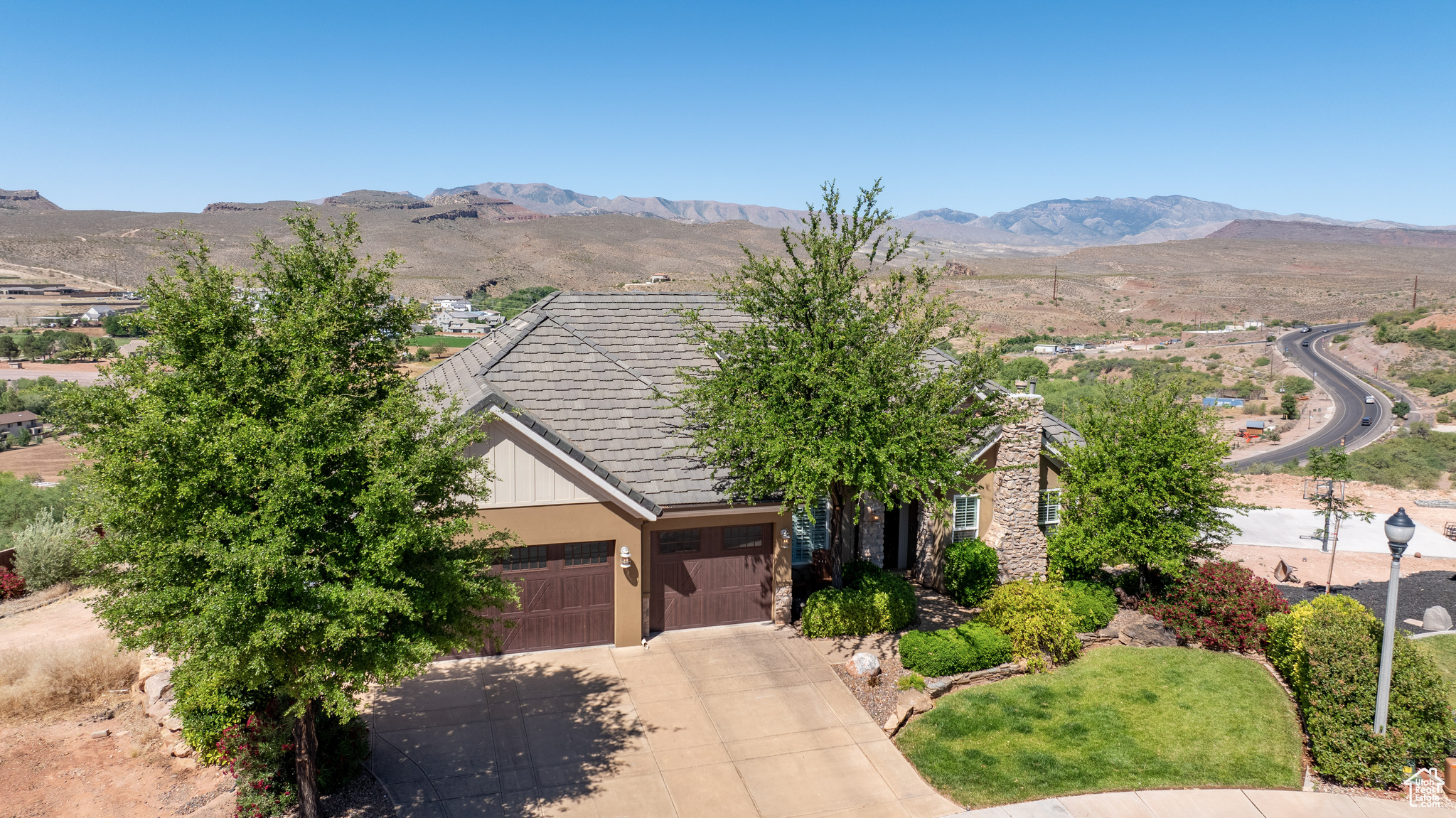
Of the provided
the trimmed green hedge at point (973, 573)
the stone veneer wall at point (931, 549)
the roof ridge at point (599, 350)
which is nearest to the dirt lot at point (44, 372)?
the roof ridge at point (599, 350)

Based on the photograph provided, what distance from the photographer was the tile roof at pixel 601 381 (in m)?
14.8

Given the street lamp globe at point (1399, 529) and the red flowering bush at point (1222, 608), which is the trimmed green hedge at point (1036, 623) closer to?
the red flowering bush at point (1222, 608)

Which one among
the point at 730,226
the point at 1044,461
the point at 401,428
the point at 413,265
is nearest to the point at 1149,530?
the point at 1044,461

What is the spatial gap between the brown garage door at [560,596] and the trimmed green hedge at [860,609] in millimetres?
3852

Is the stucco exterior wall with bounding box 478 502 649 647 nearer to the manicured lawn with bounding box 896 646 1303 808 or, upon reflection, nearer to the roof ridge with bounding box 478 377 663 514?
the roof ridge with bounding box 478 377 663 514

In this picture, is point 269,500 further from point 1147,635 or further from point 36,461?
point 36,461

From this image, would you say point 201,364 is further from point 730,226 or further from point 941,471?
point 730,226

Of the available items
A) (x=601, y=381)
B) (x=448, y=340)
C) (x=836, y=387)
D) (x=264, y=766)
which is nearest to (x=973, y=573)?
(x=836, y=387)

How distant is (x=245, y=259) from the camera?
323ft

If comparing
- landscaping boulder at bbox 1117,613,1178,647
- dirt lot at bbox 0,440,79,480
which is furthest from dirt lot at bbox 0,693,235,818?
dirt lot at bbox 0,440,79,480

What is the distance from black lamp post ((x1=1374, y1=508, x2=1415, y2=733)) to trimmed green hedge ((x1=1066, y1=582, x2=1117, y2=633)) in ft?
15.7

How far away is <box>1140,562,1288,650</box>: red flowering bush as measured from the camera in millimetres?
14945

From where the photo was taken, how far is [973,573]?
17.4 meters

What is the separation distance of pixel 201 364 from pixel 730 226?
185857mm
